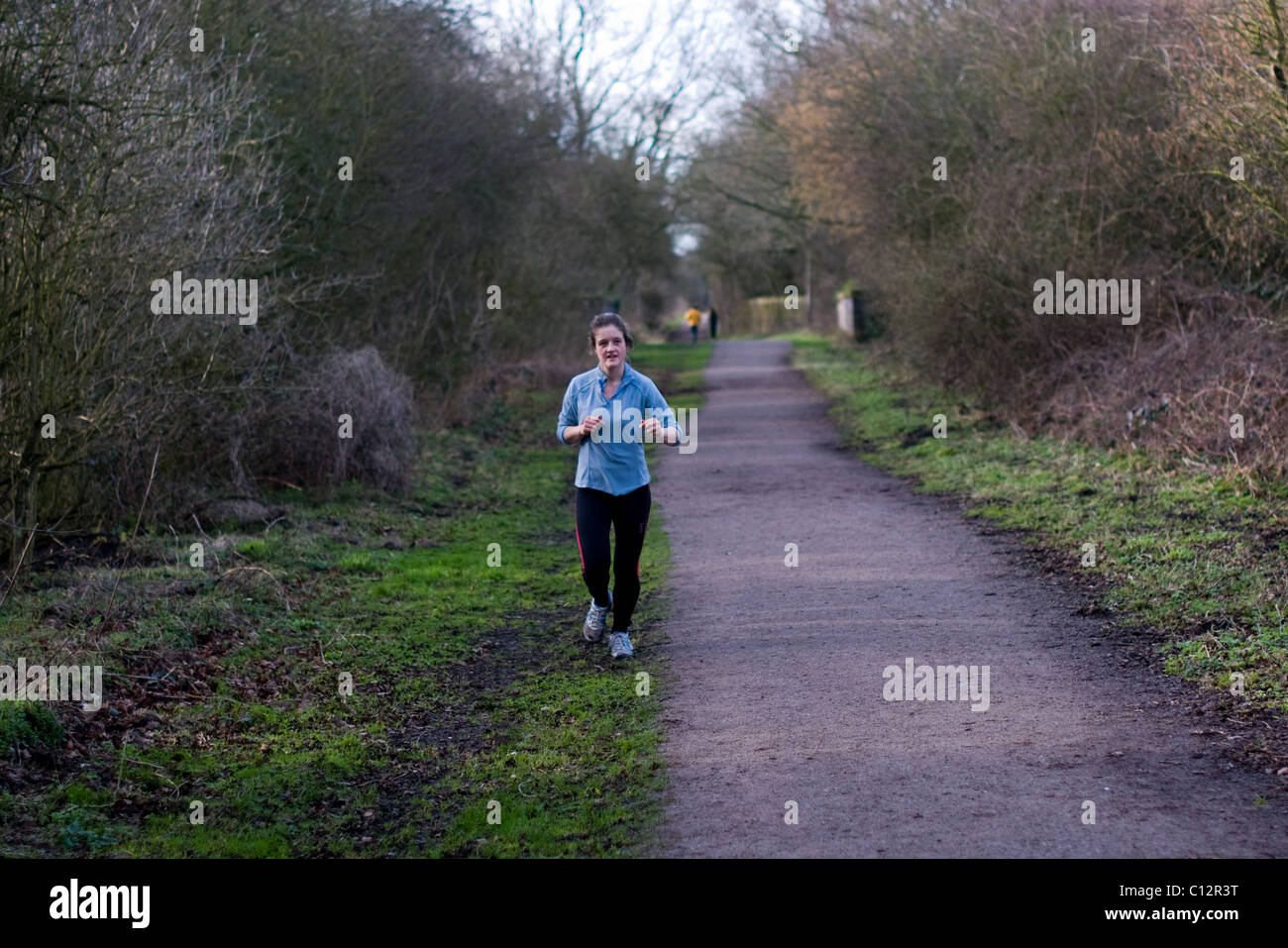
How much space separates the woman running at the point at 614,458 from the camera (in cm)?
741

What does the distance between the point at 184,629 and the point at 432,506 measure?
581cm

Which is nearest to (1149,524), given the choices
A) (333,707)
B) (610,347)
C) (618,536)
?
(618,536)

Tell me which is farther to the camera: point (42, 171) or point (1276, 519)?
point (1276, 519)

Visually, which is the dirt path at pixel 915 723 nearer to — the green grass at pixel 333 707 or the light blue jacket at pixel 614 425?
the green grass at pixel 333 707

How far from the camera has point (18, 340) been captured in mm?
8430

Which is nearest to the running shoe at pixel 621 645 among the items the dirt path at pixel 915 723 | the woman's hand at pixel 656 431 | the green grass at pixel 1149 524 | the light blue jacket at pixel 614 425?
the dirt path at pixel 915 723

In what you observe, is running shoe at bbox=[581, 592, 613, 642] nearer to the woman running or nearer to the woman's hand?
the woman running

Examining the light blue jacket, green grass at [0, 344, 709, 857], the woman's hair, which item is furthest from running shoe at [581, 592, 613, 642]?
the woman's hair

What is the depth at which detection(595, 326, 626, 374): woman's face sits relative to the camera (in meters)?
7.32

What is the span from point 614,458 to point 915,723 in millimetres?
2476

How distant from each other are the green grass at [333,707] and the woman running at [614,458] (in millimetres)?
507

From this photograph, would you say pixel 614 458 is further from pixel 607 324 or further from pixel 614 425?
pixel 607 324
